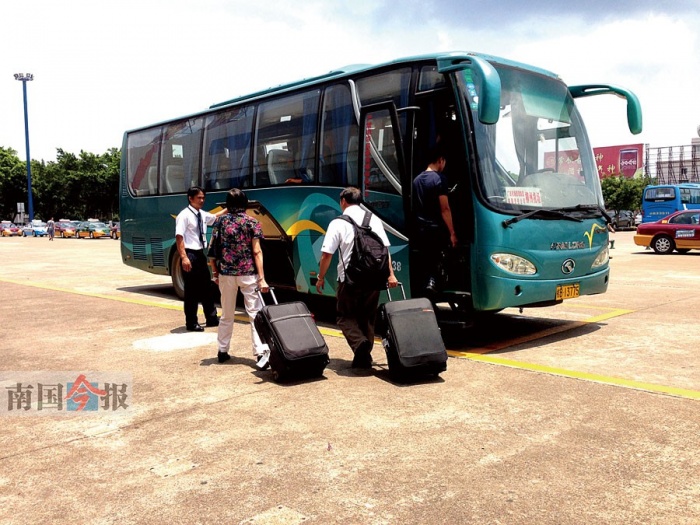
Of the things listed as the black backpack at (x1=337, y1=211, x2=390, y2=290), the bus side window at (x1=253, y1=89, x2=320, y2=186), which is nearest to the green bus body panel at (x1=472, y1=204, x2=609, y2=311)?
the black backpack at (x1=337, y1=211, x2=390, y2=290)

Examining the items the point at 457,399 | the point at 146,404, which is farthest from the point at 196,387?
the point at 457,399

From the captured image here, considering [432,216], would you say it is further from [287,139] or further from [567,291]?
[287,139]

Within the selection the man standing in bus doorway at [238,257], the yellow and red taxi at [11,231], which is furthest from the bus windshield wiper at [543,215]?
the yellow and red taxi at [11,231]

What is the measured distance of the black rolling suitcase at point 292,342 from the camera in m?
5.38

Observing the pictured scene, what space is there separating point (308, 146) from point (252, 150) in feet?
4.59

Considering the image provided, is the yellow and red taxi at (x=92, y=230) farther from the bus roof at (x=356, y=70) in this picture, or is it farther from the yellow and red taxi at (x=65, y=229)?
the bus roof at (x=356, y=70)

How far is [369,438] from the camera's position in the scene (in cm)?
411

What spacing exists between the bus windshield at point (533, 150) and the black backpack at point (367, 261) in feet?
4.65

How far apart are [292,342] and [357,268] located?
881 millimetres

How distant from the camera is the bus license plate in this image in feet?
22.7

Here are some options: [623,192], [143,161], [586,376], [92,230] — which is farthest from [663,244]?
[623,192]

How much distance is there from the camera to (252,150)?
9555mm

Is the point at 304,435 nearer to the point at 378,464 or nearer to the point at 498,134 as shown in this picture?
the point at 378,464

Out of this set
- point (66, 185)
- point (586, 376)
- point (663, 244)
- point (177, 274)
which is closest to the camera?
point (586, 376)
